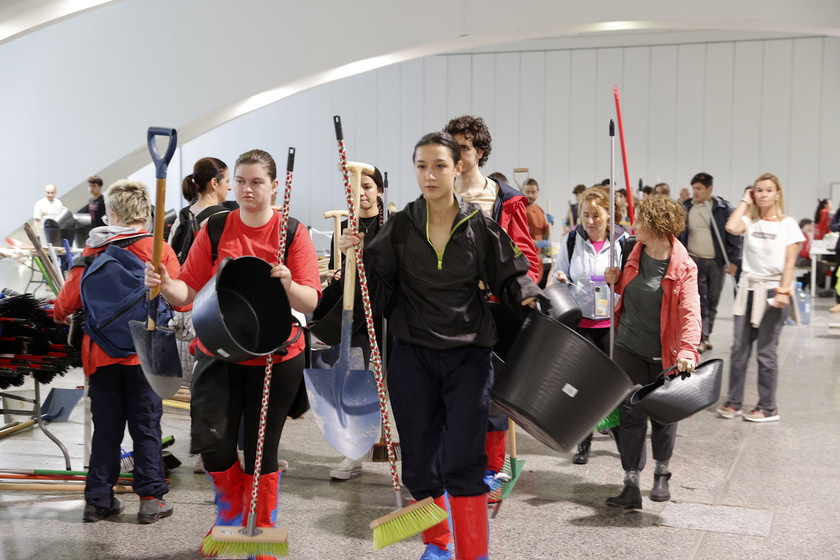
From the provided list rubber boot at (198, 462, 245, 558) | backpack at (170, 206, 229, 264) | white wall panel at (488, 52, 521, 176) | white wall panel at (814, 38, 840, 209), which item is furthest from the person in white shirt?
white wall panel at (814, 38, 840, 209)

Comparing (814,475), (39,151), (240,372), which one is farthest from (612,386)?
(39,151)

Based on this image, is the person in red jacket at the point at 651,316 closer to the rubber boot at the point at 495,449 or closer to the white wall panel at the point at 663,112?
the rubber boot at the point at 495,449

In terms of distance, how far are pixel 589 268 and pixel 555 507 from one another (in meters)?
1.38

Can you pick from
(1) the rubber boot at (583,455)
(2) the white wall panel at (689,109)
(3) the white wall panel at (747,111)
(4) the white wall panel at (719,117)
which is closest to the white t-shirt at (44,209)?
(1) the rubber boot at (583,455)

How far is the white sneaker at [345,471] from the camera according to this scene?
170 inches

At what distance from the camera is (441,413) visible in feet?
9.95

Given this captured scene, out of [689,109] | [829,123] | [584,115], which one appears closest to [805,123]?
[829,123]

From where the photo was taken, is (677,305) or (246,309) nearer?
(246,309)

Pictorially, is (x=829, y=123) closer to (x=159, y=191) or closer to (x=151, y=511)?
(x=151, y=511)

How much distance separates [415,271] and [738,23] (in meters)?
6.00

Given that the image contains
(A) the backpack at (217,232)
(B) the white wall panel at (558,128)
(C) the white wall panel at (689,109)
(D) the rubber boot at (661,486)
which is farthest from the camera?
(B) the white wall panel at (558,128)

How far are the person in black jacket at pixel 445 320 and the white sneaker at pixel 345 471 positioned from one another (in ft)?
4.48

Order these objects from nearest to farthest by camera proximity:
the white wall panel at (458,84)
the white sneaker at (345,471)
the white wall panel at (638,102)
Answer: the white sneaker at (345,471) → the white wall panel at (638,102) → the white wall panel at (458,84)

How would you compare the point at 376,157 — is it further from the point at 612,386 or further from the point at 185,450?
Answer: the point at 612,386
